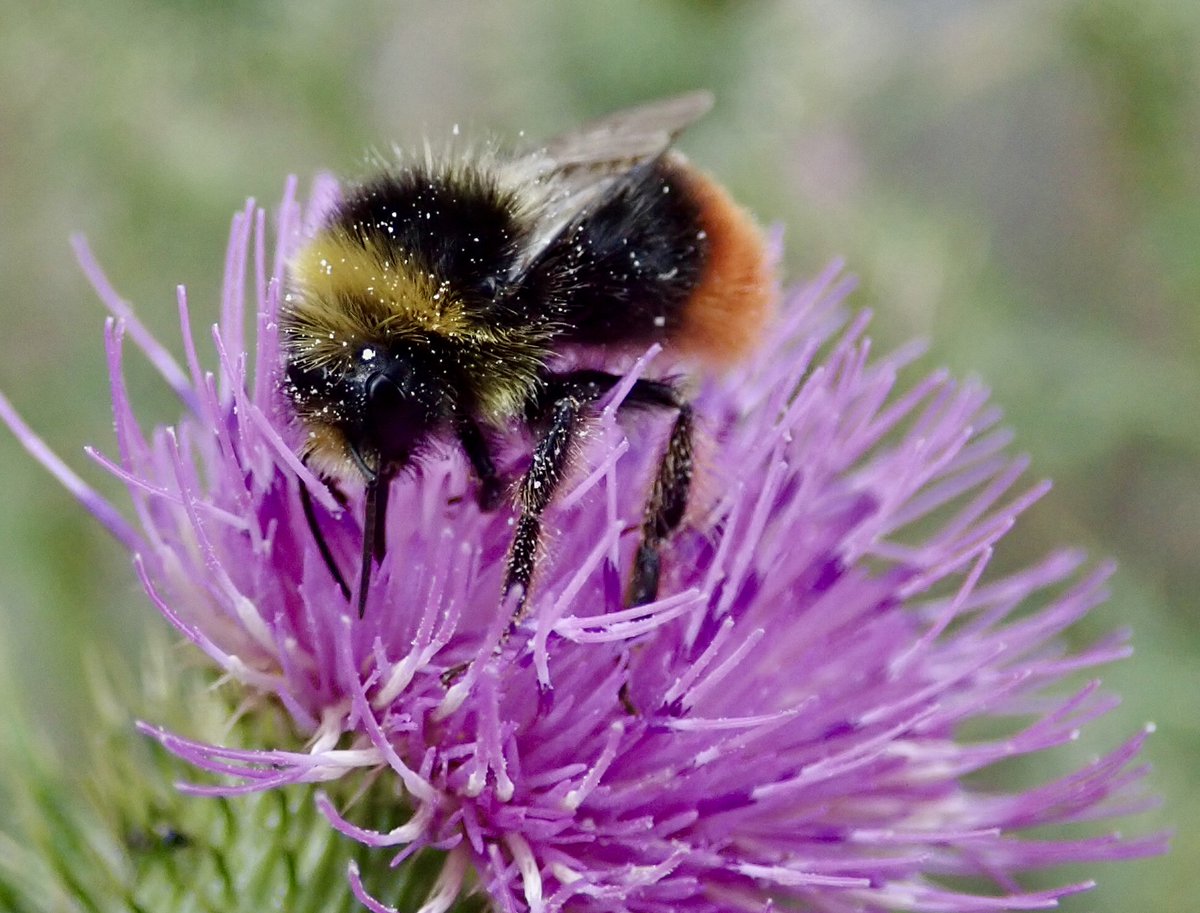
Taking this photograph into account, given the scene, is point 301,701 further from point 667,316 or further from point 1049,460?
point 1049,460

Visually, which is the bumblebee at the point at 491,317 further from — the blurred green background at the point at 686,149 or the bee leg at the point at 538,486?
the blurred green background at the point at 686,149

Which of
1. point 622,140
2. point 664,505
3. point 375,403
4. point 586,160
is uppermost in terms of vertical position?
point 622,140

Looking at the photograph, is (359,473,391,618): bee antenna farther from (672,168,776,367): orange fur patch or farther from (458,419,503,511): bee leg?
(672,168,776,367): orange fur patch

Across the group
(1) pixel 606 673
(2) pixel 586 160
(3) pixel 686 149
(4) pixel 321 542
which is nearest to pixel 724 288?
(2) pixel 586 160

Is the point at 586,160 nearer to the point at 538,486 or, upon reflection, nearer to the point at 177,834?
the point at 538,486

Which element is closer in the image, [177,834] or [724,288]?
[177,834]

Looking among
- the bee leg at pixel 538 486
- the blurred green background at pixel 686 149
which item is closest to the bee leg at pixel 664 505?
the bee leg at pixel 538 486
